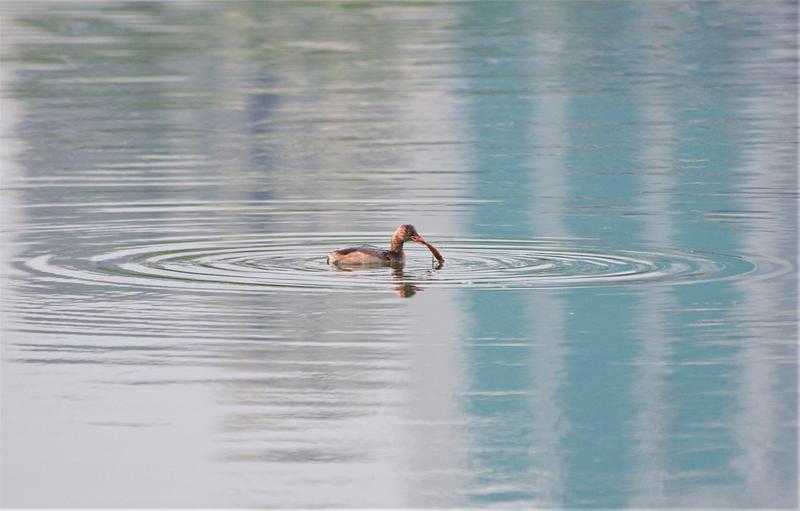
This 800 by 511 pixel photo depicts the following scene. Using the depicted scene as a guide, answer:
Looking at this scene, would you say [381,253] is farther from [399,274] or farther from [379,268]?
[399,274]

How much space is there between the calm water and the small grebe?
0.16 m

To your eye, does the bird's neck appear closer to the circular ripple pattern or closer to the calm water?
the circular ripple pattern

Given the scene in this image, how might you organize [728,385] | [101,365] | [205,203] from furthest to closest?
1. [205,203]
2. [101,365]
3. [728,385]

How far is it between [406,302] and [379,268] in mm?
1600

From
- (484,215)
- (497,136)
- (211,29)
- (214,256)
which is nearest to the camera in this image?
(214,256)

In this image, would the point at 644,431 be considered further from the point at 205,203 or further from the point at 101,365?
the point at 205,203

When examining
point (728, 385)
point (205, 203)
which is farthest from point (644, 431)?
point (205, 203)

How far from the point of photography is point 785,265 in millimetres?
15000

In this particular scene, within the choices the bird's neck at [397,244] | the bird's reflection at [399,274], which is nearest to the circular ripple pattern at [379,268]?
the bird's reflection at [399,274]

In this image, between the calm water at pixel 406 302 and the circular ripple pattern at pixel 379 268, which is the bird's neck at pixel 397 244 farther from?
the calm water at pixel 406 302

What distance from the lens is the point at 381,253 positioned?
1512cm

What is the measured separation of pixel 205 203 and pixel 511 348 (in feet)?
26.6

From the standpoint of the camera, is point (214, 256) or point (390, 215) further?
point (390, 215)

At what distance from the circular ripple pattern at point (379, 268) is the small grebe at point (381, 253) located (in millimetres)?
79
